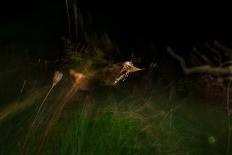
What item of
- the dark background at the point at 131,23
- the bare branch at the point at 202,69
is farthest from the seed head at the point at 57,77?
the bare branch at the point at 202,69

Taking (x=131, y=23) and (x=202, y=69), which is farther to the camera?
(x=131, y=23)

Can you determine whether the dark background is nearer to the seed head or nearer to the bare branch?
the bare branch

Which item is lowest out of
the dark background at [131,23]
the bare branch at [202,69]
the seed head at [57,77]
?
the seed head at [57,77]

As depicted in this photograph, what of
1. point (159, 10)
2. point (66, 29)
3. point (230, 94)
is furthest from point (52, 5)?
point (230, 94)

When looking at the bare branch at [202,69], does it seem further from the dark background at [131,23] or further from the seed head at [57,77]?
the seed head at [57,77]

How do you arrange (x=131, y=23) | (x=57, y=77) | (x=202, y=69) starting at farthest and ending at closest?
(x=131, y=23), (x=57, y=77), (x=202, y=69)

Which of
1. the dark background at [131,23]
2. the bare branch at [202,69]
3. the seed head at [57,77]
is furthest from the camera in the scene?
the dark background at [131,23]

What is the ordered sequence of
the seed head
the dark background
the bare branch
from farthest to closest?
the dark background, the seed head, the bare branch

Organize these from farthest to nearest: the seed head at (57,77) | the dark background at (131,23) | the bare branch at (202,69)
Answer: the dark background at (131,23) < the seed head at (57,77) < the bare branch at (202,69)

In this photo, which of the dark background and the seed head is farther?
the dark background

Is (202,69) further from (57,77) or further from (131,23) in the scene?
(131,23)

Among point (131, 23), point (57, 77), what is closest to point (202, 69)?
point (57, 77)

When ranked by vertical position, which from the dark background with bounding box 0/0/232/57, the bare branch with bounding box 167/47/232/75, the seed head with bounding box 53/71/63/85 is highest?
the dark background with bounding box 0/0/232/57

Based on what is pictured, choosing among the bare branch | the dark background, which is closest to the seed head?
the dark background
